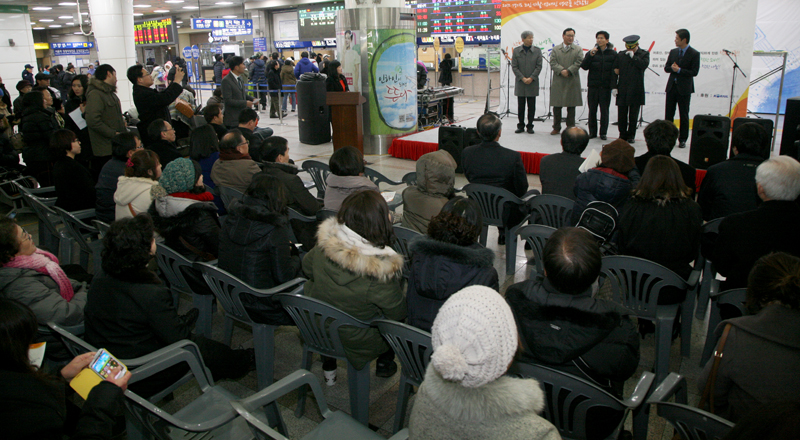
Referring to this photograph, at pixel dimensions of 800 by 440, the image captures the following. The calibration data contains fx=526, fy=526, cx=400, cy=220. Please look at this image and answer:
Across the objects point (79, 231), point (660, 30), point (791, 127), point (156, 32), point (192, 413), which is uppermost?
point (156, 32)

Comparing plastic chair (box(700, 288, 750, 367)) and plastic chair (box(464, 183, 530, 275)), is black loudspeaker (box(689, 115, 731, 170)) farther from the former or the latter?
plastic chair (box(700, 288, 750, 367))

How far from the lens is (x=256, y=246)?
288 centimetres

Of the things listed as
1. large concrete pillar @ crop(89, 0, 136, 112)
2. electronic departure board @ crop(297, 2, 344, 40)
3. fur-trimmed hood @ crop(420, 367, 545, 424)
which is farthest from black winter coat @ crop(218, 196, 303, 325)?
electronic departure board @ crop(297, 2, 344, 40)

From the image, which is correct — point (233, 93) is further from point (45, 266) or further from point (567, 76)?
point (45, 266)

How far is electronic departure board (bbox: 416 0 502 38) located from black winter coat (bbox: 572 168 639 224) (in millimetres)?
12656

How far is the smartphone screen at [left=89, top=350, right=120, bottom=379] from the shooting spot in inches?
65.4

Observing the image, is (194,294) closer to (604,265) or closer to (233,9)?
(604,265)

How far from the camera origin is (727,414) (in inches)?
70.7

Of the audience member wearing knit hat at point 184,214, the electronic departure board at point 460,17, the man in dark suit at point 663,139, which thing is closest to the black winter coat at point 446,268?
the audience member wearing knit hat at point 184,214

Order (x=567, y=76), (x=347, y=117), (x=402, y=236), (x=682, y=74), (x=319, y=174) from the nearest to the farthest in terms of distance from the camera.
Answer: (x=402, y=236)
(x=319, y=174)
(x=682, y=74)
(x=567, y=76)
(x=347, y=117)

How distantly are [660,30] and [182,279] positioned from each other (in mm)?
9173

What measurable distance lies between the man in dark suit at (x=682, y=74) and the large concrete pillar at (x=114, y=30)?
993 centimetres

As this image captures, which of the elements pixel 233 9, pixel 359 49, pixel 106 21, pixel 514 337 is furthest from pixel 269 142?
pixel 233 9

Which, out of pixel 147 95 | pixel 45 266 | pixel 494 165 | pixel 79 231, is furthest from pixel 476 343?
pixel 147 95
